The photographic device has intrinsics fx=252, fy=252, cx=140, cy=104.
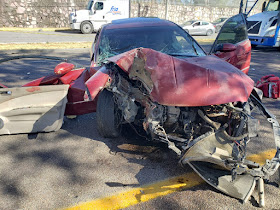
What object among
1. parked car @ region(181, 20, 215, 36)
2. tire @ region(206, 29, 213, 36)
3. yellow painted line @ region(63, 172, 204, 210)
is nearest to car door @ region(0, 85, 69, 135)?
yellow painted line @ region(63, 172, 204, 210)

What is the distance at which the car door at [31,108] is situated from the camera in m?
3.51

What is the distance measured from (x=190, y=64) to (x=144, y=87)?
1.79 ft

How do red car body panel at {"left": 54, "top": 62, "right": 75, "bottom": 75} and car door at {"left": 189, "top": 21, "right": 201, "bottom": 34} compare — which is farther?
car door at {"left": 189, "top": 21, "right": 201, "bottom": 34}

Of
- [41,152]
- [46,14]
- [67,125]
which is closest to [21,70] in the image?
[67,125]

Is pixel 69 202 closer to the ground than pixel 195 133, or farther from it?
closer to the ground

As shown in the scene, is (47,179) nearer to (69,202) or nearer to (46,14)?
(69,202)

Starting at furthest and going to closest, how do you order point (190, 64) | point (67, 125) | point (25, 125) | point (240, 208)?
point (67, 125), point (25, 125), point (190, 64), point (240, 208)

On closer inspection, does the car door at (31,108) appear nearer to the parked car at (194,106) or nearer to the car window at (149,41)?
the parked car at (194,106)

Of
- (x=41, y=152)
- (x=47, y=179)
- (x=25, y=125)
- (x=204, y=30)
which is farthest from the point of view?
(x=204, y=30)

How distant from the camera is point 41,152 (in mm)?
3396

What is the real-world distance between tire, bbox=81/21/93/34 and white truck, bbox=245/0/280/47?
35.3ft

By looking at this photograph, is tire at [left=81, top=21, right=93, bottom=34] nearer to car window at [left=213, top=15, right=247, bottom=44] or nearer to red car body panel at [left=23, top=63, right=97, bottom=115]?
car window at [left=213, top=15, right=247, bottom=44]

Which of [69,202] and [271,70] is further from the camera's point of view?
[271,70]

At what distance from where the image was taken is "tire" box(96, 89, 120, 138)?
11.0 ft
